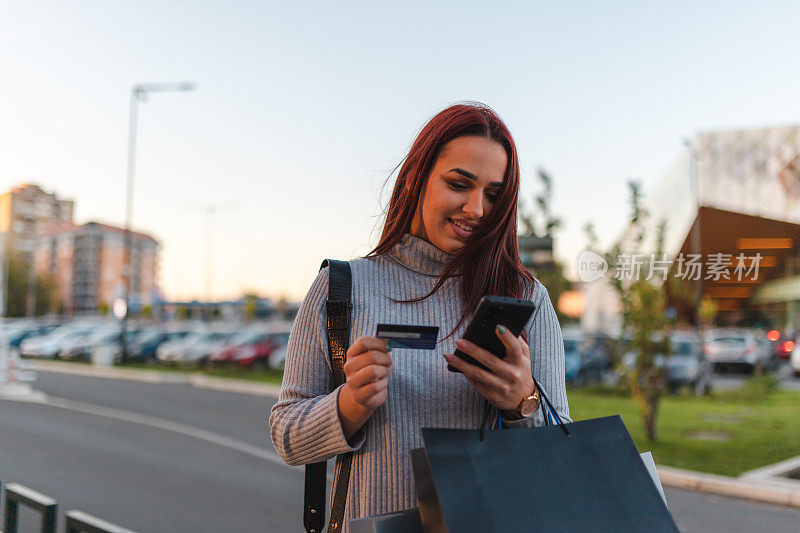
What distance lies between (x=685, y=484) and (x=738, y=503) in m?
0.69

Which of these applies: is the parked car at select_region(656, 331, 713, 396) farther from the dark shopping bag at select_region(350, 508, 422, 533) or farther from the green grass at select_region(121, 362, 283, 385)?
the dark shopping bag at select_region(350, 508, 422, 533)

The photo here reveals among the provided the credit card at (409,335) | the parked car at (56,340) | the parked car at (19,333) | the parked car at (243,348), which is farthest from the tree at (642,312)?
the parked car at (56,340)

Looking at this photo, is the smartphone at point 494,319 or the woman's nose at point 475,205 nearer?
the smartphone at point 494,319

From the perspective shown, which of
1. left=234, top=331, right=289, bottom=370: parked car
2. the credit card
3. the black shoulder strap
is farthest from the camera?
left=234, top=331, right=289, bottom=370: parked car

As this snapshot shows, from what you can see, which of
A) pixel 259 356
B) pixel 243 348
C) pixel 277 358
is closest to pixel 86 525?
pixel 277 358

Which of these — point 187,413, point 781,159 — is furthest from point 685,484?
point 781,159

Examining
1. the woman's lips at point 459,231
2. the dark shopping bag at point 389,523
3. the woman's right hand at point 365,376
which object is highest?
the woman's lips at point 459,231

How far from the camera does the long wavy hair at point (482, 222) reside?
1.57 meters

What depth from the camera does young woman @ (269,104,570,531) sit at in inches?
55.8

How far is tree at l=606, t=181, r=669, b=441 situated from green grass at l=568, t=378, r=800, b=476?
0.50 metres

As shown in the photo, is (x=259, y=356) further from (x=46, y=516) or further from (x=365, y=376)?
(x=365, y=376)

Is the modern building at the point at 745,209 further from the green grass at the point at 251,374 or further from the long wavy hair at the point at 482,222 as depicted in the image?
the long wavy hair at the point at 482,222

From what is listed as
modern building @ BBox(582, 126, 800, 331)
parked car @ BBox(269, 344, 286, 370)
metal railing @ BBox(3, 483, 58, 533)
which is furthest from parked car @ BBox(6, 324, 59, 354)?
modern building @ BBox(582, 126, 800, 331)

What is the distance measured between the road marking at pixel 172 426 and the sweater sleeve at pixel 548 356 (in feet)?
22.8
